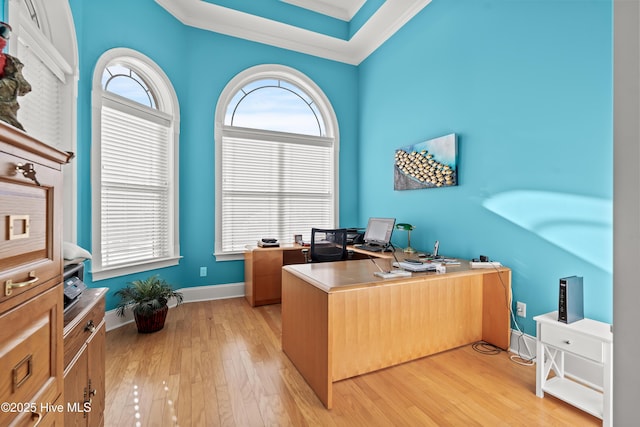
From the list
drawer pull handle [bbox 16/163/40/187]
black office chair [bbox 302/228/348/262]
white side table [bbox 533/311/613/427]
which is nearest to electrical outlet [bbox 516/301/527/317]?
white side table [bbox 533/311/613/427]

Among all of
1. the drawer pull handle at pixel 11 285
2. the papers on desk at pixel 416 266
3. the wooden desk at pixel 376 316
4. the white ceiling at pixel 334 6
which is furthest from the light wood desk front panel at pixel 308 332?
the white ceiling at pixel 334 6

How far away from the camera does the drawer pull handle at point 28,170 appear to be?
74cm

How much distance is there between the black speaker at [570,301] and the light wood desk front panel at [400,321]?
71 cm

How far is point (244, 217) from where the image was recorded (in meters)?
Result: 4.23

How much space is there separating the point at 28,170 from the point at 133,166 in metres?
2.90

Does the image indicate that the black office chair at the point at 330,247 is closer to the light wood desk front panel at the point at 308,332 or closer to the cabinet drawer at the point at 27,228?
the light wood desk front panel at the point at 308,332

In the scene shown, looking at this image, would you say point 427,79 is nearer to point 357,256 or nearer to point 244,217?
point 357,256

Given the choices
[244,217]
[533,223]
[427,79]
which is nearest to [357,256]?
[244,217]

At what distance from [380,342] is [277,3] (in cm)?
432

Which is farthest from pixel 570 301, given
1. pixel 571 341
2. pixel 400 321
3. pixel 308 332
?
pixel 308 332

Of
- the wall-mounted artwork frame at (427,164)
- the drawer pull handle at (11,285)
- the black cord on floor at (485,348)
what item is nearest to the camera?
the drawer pull handle at (11,285)

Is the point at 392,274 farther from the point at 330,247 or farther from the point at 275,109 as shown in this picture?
the point at 275,109

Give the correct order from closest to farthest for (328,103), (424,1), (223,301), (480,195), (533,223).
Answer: (533,223) → (480,195) → (424,1) → (223,301) → (328,103)

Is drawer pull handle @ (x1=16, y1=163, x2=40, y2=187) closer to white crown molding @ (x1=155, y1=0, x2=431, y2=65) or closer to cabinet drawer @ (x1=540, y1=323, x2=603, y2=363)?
cabinet drawer @ (x1=540, y1=323, x2=603, y2=363)
